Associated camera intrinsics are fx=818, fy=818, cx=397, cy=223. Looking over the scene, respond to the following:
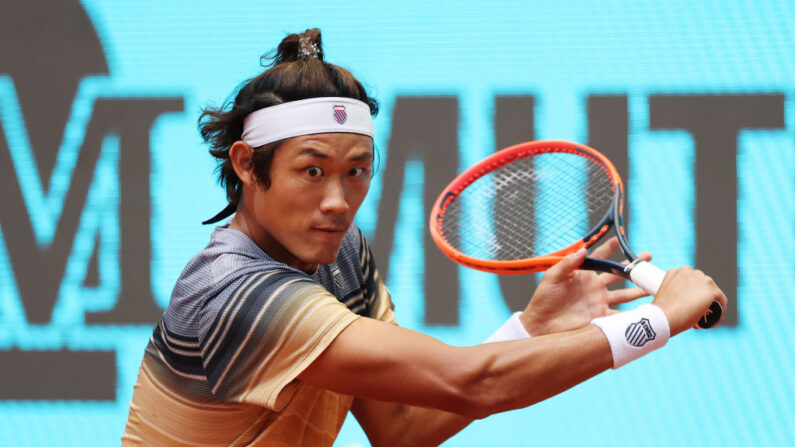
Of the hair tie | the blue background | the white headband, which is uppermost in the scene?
the hair tie

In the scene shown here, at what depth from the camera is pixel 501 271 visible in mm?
1736

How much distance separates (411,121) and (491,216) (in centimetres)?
94

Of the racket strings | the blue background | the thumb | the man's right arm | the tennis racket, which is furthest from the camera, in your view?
the blue background

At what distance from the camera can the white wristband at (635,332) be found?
1.32 meters

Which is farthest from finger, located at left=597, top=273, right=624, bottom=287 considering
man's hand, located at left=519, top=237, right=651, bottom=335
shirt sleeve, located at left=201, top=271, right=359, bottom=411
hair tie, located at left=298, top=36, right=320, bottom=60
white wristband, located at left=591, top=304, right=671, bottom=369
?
hair tie, located at left=298, top=36, right=320, bottom=60

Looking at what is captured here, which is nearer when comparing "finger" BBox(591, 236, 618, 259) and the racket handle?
the racket handle

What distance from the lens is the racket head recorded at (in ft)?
6.51

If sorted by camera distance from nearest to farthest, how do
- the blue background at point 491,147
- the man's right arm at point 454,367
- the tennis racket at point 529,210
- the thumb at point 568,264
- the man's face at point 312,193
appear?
the man's right arm at point 454,367
the man's face at point 312,193
the thumb at point 568,264
the tennis racket at point 529,210
the blue background at point 491,147

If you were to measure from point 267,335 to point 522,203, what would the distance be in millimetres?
Result: 1357

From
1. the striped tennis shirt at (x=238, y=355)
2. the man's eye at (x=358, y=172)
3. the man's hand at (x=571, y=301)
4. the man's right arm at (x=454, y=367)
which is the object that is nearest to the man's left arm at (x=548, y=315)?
the man's hand at (x=571, y=301)

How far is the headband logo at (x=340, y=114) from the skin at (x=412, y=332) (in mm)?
35

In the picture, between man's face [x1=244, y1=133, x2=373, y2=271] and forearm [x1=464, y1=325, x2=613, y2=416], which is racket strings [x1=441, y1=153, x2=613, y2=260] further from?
forearm [x1=464, y1=325, x2=613, y2=416]

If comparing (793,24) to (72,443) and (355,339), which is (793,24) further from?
(72,443)

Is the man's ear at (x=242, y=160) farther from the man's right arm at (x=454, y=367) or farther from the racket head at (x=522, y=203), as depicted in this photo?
the racket head at (x=522, y=203)
